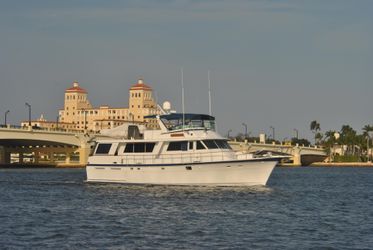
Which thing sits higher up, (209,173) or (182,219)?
(209,173)

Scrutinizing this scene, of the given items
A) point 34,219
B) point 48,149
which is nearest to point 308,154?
point 48,149

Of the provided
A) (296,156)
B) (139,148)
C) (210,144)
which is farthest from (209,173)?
(296,156)

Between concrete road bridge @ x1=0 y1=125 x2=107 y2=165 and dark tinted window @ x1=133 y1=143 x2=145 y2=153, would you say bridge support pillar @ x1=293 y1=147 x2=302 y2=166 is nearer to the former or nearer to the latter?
concrete road bridge @ x1=0 y1=125 x2=107 y2=165

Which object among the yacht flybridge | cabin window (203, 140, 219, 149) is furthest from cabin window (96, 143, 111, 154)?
cabin window (203, 140, 219, 149)

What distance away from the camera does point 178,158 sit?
58.4 metres

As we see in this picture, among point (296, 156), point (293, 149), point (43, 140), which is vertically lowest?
point (296, 156)

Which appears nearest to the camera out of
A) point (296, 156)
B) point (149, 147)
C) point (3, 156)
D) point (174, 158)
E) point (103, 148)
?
point (174, 158)

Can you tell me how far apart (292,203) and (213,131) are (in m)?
11.1

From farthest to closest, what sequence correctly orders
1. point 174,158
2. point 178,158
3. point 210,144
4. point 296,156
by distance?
point 296,156
point 174,158
point 178,158
point 210,144

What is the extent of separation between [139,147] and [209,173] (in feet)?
22.3

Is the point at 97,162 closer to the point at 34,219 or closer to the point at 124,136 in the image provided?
the point at 124,136

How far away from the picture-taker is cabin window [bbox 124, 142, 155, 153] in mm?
60094

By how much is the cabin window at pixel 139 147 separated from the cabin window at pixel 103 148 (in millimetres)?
1950

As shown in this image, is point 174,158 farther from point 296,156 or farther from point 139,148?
point 296,156
